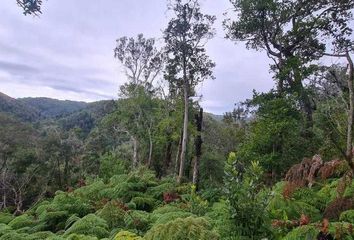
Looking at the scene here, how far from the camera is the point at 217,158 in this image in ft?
71.1

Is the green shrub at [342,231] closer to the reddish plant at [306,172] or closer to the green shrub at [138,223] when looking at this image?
the reddish plant at [306,172]

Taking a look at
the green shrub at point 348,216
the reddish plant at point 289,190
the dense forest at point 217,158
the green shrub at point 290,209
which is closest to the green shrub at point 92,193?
the dense forest at point 217,158

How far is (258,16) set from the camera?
45.8 ft

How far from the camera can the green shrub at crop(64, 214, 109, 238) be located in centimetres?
523

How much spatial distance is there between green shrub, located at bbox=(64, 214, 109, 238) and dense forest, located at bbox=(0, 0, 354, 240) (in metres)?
0.02

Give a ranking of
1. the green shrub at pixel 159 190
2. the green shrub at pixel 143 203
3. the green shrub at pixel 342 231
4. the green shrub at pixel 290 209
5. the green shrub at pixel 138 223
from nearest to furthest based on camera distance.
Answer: the green shrub at pixel 342 231, the green shrub at pixel 290 209, the green shrub at pixel 138 223, the green shrub at pixel 143 203, the green shrub at pixel 159 190

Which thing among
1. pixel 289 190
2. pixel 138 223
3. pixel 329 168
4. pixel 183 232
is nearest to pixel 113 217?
pixel 138 223

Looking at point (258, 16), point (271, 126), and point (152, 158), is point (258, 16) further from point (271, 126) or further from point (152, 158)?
point (152, 158)

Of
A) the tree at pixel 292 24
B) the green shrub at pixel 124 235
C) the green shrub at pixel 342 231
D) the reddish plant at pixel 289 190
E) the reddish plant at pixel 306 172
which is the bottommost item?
the green shrub at pixel 124 235

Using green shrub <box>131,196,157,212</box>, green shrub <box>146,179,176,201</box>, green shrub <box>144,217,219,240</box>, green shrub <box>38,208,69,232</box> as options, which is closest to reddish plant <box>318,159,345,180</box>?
green shrub <box>144,217,219,240</box>

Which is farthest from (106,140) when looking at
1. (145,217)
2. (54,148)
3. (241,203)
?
(241,203)

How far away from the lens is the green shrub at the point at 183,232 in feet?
8.29

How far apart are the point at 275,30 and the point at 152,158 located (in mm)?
14973

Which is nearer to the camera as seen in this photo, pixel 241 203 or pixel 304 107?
pixel 241 203
